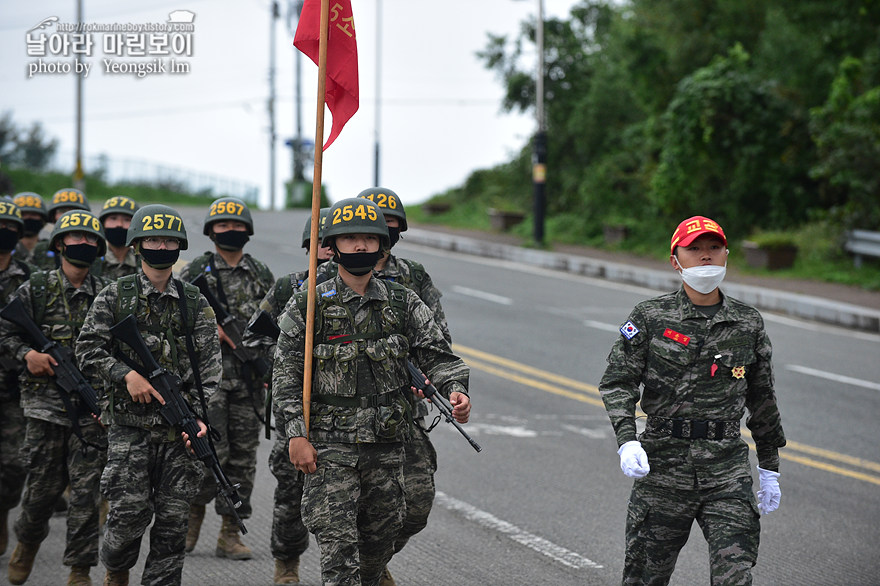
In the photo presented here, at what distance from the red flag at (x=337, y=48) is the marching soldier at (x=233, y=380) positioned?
148cm

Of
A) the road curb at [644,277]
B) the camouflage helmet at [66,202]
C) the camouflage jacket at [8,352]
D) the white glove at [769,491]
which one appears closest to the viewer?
the white glove at [769,491]

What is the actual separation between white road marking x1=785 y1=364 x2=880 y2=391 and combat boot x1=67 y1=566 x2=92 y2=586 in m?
8.68

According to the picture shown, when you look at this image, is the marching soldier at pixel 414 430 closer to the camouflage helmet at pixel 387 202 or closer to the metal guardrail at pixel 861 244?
the camouflage helmet at pixel 387 202

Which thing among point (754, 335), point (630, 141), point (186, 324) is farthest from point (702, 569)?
point (630, 141)

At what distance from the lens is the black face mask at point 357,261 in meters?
5.08

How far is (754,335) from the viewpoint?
4.91m

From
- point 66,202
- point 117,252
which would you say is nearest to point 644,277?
point 66,202

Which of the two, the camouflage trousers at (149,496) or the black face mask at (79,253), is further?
the black face mask at (79,253)

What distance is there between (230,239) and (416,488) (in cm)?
241

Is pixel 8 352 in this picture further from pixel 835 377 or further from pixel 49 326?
pixel 835 377

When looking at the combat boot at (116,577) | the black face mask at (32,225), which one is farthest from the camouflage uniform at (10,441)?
the black face mask at (32,225)

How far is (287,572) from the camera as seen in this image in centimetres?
612

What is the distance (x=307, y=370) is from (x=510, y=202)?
27532mm

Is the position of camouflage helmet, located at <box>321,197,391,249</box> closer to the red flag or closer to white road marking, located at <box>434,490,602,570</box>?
the red flag
